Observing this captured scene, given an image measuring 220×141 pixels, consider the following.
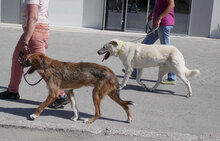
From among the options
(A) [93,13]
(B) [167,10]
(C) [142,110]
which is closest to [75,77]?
(C) [142,110]

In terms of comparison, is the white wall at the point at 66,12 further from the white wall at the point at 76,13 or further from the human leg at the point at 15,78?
the human leg at the point at 15,78

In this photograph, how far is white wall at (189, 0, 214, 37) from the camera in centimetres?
1535

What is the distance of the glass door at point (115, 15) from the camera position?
632 inches

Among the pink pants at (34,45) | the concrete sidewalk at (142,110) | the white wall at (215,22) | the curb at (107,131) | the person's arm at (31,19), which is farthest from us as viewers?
the white wall at (215,22)

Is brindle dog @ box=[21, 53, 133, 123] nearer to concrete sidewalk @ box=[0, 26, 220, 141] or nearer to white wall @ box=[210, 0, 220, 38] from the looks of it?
concrete sidewalk @ box=[0, 26, 220, 141]

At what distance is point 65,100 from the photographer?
5629mm

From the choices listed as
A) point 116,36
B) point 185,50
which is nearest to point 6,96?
point 185,50

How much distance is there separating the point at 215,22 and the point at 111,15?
456 cm

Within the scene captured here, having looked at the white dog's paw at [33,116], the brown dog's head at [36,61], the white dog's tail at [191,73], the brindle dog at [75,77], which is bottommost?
the white dog's paw at [33,116]

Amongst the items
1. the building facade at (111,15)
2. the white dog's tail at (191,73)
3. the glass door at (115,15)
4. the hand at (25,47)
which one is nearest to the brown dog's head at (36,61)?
the hand at (25,47)

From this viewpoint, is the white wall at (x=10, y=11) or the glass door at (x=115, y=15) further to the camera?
the glass door at (x=115, y=15)

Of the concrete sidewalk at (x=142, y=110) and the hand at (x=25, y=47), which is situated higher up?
the hand at (x=25, y=47)

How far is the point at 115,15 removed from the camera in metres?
16.2

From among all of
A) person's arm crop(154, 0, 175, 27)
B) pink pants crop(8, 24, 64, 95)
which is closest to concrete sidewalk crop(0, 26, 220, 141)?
pink pants crop(8, 24, 64, 95)
